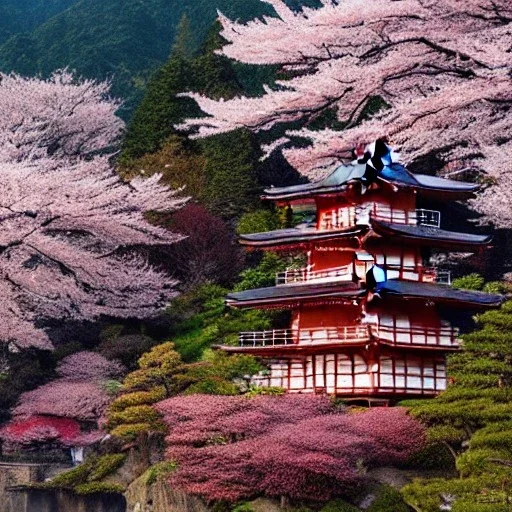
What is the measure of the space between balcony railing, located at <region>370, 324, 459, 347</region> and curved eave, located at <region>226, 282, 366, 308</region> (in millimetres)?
753

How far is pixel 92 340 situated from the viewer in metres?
22.1

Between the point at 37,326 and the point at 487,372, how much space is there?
40.6 feet

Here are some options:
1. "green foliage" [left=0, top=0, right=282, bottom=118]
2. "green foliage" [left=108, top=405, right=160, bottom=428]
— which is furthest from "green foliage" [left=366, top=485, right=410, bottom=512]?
"green foliage" [left=0, top=0, right=282, bottom=118]

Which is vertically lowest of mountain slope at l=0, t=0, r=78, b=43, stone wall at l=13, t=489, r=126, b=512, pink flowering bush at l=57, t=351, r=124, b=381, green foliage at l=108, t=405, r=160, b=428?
stone wall at l=13, t=489, r=126, b=512

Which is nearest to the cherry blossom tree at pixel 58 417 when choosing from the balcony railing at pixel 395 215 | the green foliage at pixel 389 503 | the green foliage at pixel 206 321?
the green foliage at pixel 206 321

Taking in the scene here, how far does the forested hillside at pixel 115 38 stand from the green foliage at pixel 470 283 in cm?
1996

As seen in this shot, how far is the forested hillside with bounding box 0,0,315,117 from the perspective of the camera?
1578 inches

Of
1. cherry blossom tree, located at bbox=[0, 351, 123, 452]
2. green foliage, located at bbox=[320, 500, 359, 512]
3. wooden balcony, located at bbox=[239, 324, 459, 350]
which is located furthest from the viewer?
cherry blossom tree, located at bbox=[0, 351, 123, 452]

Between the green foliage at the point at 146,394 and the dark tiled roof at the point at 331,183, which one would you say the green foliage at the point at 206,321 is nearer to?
the green foliage at the point at 146,394

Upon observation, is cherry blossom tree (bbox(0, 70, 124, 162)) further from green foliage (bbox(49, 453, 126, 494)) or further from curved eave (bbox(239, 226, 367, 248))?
green foliage (bbox(49, 453, 126, 494))

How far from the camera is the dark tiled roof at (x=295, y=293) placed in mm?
16625

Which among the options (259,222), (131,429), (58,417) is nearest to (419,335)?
(131,429)

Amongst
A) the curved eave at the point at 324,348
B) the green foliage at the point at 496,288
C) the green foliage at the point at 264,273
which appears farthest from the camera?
the green foliage at the point at 264,273

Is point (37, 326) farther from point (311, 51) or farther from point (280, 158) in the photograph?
point (311, 51)
